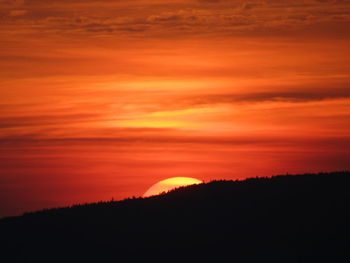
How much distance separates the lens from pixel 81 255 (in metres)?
26.6

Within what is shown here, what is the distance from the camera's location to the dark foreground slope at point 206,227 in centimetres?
2552

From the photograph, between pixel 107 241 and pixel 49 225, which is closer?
pixel 107 241

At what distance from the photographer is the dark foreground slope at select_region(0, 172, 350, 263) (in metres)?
25.5

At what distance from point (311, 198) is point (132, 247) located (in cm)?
809

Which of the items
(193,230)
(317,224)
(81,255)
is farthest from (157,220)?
(317,224)

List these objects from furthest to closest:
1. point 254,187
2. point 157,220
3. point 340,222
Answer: point 254,187 < point 157,220 < point 340,222

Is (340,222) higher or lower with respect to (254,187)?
lower

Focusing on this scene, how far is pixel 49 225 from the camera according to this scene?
3058cm

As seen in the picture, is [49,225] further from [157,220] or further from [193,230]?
[193,230]

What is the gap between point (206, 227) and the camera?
28.0 m

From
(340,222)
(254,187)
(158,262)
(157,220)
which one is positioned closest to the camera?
(158,262)

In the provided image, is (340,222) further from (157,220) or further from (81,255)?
(81,255)

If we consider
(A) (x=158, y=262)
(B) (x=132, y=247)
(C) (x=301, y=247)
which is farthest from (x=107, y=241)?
(C) (x=301, y=247)

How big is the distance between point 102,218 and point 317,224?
9.08 m
